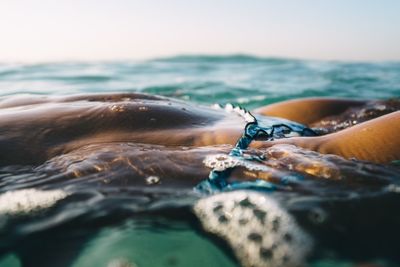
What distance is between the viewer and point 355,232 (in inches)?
62.7

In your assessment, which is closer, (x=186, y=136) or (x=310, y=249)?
(x=310, y=249)

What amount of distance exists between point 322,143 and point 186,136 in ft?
2.43

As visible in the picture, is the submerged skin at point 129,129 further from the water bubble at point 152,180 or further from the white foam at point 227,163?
the water bubble at point 152,180

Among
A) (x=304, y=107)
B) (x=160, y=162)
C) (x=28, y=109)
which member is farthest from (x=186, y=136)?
(x=304, y=107)

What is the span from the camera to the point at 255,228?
169cm

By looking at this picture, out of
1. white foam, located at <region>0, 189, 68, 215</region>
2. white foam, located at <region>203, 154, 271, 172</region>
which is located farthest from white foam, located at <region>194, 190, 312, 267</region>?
white foam, located at <region>0, 189, 68, 215</region>

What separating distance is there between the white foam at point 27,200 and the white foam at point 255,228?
60 cm

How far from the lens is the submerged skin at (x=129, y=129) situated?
7.77 feet

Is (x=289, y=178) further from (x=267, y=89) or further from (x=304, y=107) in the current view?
(x=267, y=89)

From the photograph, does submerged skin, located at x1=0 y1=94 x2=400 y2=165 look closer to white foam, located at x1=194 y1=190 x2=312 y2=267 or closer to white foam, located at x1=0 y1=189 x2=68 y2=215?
white foam, located at x1=0 y1=189 x2=68 y2=215

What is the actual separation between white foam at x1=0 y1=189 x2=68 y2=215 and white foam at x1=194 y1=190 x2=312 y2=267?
598 millimetres

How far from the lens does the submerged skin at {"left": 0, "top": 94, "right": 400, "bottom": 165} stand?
2369 mm

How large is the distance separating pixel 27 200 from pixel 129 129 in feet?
2.94

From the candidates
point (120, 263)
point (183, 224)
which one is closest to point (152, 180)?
point (183, 224)
